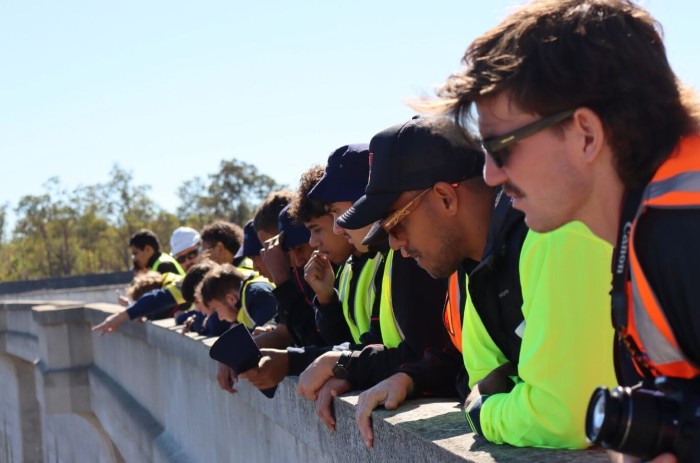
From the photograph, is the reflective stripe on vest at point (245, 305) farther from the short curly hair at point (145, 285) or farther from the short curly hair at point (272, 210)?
the short curly hair at point (145, 285)

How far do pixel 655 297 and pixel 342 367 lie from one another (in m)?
2.38

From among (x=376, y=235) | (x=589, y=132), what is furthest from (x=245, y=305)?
(x=589, y=132)

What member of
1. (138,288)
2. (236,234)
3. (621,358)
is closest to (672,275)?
(621,358)

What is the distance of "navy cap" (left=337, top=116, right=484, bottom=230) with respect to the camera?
359 centimetres

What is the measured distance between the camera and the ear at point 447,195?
3573 millimetres

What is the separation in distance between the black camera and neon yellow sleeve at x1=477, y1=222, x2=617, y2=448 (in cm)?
55

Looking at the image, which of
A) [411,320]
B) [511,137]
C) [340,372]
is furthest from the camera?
[340,372]

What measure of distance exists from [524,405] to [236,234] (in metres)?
7.13

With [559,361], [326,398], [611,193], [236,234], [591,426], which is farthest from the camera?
[236,234]

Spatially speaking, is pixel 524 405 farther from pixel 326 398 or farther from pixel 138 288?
pixel 138 288

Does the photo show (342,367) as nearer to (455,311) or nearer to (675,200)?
(455,311)

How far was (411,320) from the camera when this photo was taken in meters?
4.22

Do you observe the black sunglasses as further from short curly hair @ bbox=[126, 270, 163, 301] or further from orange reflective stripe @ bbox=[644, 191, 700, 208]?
short curly hair @ bbox=[126, 270, 163, 301]

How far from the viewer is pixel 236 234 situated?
9750 mm
